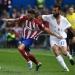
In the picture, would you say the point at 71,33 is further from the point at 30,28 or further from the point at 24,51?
the point at 24,51

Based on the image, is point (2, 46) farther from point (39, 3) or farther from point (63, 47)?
point (63, 47)

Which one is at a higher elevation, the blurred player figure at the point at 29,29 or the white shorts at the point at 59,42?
the blurred player figure at the point at 29,29

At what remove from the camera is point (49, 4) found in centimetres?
3244

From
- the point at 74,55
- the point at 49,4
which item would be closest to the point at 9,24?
the point at 49,4

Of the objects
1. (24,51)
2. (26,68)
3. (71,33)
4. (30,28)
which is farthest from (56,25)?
(71,33)

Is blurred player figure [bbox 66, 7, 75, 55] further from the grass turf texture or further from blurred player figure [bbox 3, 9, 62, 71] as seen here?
blurred player figure [bbox 3, 9, 62, 71]

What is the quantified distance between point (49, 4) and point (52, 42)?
17.6 metres

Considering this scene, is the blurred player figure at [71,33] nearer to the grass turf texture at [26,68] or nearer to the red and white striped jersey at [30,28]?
the grass turf texture at [26,68]

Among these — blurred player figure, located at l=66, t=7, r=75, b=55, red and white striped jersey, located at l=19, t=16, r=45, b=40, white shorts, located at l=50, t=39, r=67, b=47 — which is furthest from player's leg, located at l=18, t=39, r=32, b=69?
blurred player figure, located at l=66, t=7, r=75, b=55

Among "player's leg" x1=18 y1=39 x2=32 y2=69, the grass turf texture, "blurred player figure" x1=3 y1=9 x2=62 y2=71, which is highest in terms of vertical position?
"blurred player figure" x1=3 y1=9 x2=62 y2=71

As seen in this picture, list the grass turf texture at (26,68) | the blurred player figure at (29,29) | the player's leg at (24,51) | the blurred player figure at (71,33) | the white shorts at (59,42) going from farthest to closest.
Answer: the blurred player figure at (71,33) → the white shorts at (59,42) → the blurred player figure at (29,29) → the player's leg at (24,51) → the grass turf texture at (26,68)

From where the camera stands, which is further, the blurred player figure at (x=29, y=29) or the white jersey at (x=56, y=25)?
the white jersey at (x=56, y=25)

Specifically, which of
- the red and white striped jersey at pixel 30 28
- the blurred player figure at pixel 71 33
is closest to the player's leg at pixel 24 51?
the red and white striped jersey at pixel 30 28

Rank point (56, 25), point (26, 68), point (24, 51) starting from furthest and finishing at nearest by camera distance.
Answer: point (26, 68), point (56, 25), point (24, 51)
